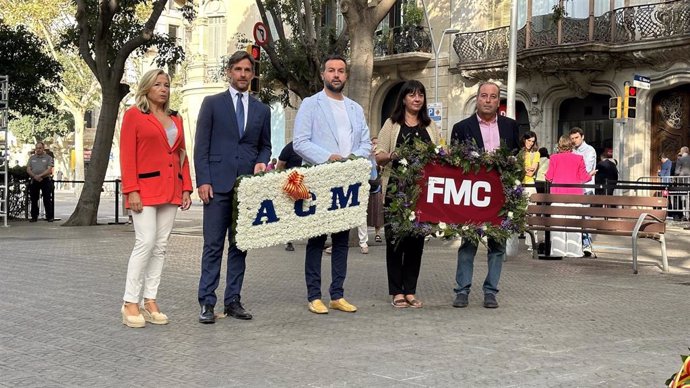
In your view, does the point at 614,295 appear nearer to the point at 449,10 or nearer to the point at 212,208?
the point at 212,208

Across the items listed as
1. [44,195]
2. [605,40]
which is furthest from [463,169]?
[605,40]

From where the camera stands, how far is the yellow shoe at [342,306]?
7160mm

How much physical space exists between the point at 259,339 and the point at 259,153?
1631 mm

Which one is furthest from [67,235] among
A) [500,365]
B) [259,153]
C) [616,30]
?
[616,30]

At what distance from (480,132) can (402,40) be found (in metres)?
24.7

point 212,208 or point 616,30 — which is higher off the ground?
point 616,30

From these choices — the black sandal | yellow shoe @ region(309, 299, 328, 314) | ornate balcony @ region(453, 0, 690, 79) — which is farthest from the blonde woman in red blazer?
ornate balcony @ region(453, 0, 690, 79)

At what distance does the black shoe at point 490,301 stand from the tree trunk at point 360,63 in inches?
268

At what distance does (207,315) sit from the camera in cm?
659

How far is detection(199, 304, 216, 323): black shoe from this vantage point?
6569mm

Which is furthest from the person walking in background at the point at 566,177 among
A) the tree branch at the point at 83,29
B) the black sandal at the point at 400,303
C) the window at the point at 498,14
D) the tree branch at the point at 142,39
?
the window at the point at 498,14

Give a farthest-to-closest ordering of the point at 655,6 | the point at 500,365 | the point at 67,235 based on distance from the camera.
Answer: the point at 655,6 → the point at 67,235 → the point at 500,365

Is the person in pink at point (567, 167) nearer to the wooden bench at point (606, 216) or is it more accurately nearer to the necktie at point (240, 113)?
the wooden bench at point (606, 216)

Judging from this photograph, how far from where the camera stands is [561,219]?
37.9ft
